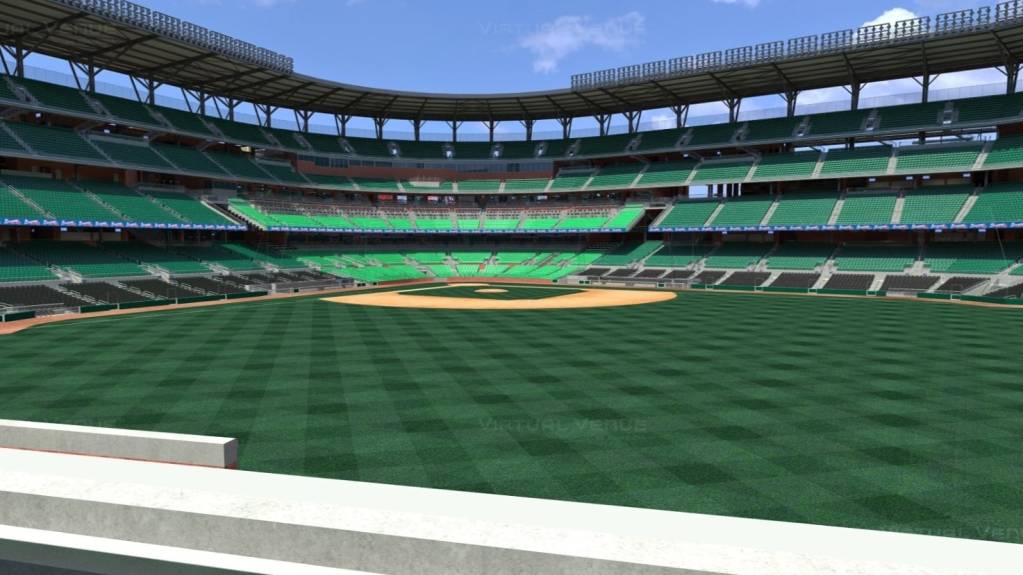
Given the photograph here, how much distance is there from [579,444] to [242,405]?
27.9 feet

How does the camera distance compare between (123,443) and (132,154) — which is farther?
(132,154)

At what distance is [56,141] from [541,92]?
165 ft

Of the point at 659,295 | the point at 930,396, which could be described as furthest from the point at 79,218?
the point at 930,396

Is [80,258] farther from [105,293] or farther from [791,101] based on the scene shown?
[791,101]

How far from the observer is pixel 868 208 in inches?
2138

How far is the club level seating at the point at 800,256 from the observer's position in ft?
179

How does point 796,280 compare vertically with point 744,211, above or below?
below

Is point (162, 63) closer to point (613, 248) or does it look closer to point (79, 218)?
point (79, 218)

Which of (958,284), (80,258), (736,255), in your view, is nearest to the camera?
(80,258)

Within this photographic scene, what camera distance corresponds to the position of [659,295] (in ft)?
153

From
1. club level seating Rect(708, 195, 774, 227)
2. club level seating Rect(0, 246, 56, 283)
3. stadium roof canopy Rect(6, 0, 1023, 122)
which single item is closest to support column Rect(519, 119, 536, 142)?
stadium roof canopy Rect(6, 0, 1023, 122)

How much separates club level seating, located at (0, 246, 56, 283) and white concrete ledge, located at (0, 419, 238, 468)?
40229mm

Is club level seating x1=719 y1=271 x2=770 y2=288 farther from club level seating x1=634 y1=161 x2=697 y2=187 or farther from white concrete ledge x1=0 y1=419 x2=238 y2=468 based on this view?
white concrete ledge x1=0 y1=419 x2=238 y2=468

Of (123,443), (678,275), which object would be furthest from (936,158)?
(123,443)
